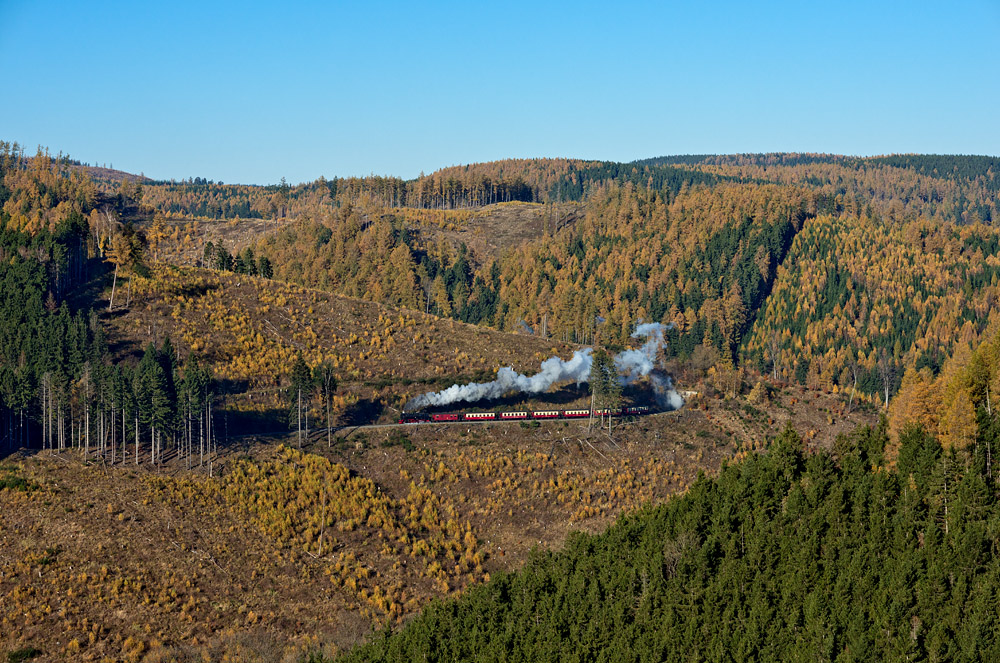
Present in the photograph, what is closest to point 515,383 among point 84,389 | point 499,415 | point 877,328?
point 499,415

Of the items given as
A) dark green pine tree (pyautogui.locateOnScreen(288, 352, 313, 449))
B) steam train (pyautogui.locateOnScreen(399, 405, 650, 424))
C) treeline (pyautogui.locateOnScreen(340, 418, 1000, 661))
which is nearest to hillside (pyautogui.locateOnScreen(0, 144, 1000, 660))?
dark green pine tree (pyautogui.locateOnScreen(288, 352, 313, 449))

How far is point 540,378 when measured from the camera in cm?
12625

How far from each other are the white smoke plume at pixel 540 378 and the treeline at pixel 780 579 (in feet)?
162

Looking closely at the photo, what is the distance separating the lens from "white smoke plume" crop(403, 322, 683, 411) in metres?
120

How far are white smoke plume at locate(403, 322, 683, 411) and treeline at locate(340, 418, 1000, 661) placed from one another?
49467mm

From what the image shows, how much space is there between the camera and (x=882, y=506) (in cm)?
6325

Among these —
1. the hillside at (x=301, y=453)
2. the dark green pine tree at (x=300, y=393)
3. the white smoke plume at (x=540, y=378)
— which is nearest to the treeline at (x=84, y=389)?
the hillside at (x=301, y=453)

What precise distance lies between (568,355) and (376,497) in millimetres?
48277

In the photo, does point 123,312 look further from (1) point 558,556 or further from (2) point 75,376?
(1) point 558,556

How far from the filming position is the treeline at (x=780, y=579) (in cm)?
5441

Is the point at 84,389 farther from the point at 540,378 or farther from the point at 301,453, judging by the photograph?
the point at 540,378

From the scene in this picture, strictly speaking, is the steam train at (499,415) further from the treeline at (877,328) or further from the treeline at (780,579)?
the treeline at (877,328)

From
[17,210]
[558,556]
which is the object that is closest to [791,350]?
[558,556]

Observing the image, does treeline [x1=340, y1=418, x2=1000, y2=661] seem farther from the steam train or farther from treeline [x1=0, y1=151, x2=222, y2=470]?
treeline [x1=0, y1=151, x2=222, y2=470]
